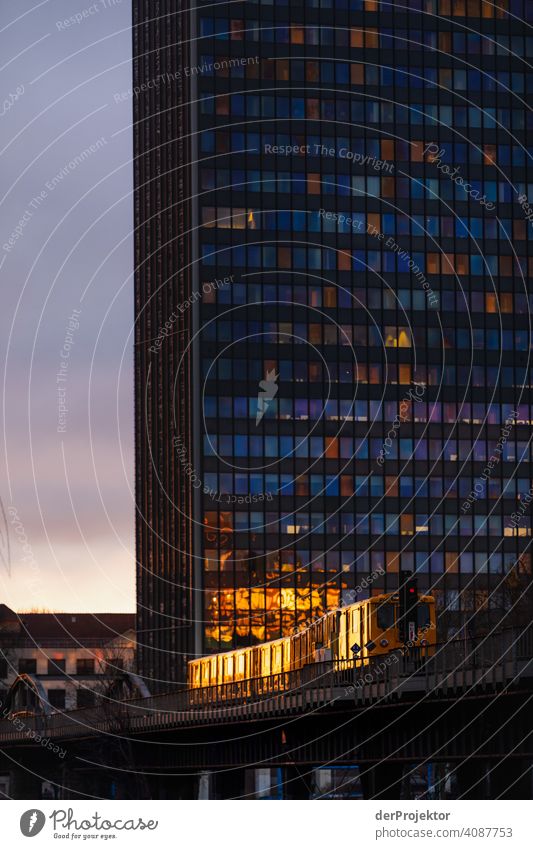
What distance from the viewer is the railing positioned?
6278cm

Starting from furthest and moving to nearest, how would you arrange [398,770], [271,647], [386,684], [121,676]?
1. [121,676]
2. [271,647]
3. [398,770]
4. [386,684]

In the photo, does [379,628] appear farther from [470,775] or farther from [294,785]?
[294,785]

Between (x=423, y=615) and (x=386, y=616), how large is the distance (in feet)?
19.7

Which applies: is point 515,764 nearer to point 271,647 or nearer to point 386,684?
point 386,684

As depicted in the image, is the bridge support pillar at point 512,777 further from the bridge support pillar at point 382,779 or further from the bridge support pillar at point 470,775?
the bridge support pillar at point 382,779

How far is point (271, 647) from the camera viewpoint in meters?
125

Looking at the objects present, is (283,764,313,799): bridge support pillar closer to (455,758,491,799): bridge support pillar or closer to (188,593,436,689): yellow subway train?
(188,593,436,689): yellow subway train

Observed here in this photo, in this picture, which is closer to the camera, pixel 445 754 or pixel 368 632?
pixel 445 754

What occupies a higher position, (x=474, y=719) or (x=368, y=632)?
(x=368, y=632)

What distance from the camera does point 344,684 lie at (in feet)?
286

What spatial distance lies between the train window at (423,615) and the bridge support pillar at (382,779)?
7257 millimetres

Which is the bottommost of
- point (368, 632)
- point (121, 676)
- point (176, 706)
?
point (368, 632)
